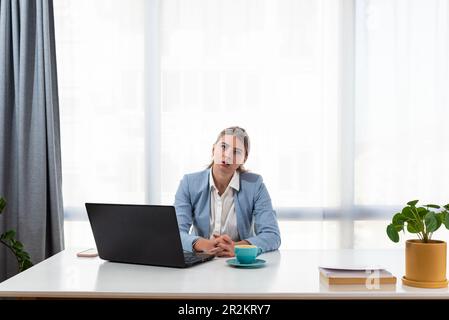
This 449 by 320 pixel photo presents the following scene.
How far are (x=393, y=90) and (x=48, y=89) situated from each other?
217cm

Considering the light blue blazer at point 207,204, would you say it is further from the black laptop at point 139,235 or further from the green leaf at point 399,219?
the green leaf at point 399,219

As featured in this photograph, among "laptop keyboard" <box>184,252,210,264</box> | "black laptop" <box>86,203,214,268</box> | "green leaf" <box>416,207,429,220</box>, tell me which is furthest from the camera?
"laptop keyboard" <box>184,252,210,264</box>

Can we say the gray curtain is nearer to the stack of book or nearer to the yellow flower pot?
the stack of book

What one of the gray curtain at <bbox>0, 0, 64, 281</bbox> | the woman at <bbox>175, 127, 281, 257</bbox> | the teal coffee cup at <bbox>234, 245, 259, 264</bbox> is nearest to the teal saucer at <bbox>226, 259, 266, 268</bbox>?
the teal coffee cup at <bbox>234, 245, 259, 264</bbox>

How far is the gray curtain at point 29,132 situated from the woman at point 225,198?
1108 mm

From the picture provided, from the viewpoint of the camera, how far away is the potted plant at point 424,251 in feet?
5.23

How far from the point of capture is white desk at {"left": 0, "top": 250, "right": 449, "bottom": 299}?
1525 mm

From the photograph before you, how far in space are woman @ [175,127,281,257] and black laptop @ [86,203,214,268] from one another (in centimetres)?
59

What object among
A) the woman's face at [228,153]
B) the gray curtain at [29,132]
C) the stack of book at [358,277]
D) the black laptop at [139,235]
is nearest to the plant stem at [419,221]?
the stack of book at [358,277]

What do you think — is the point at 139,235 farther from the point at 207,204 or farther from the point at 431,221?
the point at 431,221

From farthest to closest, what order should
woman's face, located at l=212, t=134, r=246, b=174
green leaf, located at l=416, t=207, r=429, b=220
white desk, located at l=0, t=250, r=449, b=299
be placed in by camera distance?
1. woman's face, located at l=212, t=134, r=246, b=174
2. green leaf, located at l=416, t=207, r=429, b=220
3. white desk, located at l=0, t=250, r=449, b=299

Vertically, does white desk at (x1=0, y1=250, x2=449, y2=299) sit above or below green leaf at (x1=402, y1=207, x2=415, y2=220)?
below
